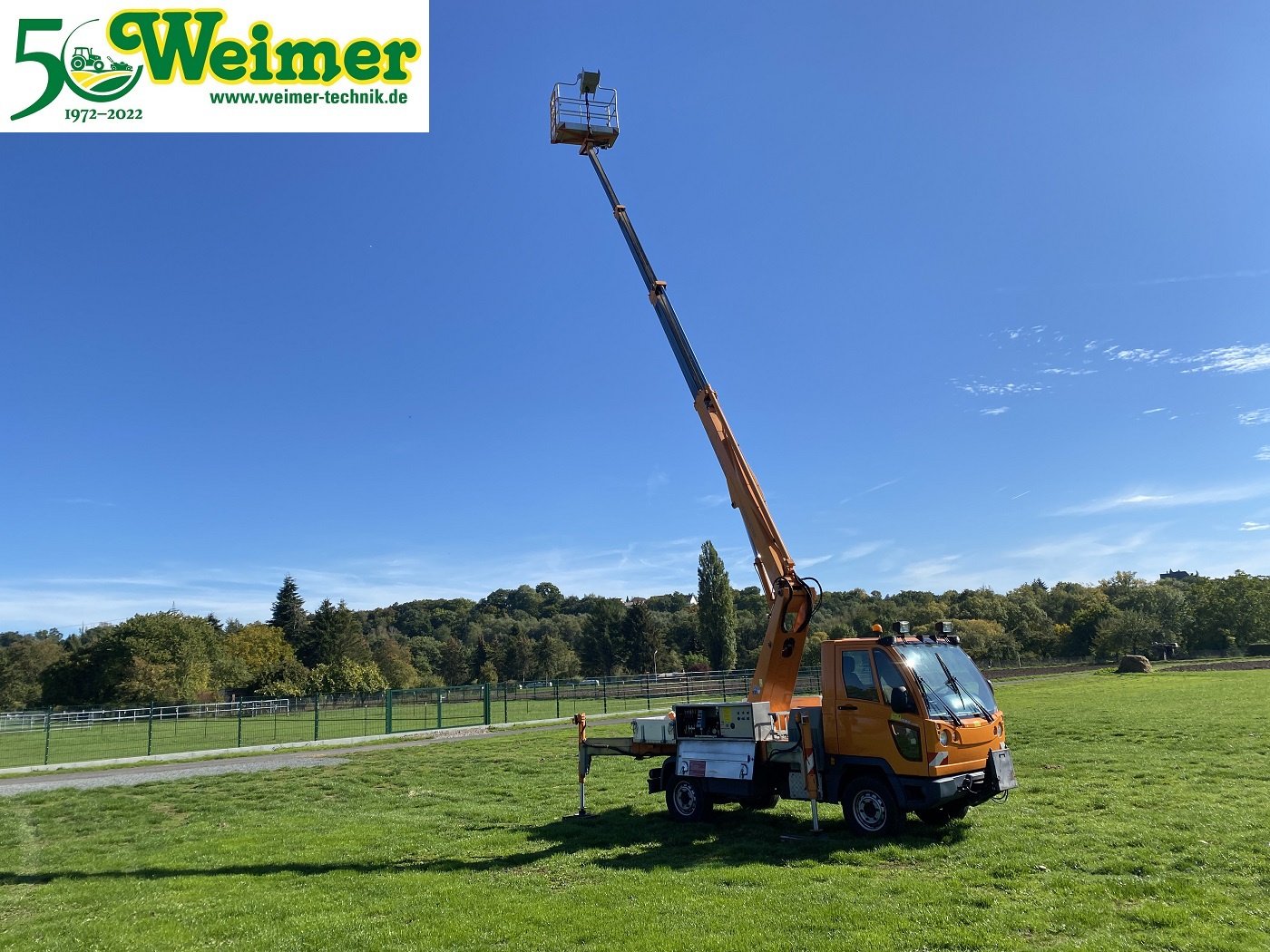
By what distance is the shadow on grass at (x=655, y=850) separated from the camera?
9234 mm

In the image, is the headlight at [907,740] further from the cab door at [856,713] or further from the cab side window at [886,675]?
the cab side window at [886,675]

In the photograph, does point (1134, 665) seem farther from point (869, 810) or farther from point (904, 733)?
point (904, 733)

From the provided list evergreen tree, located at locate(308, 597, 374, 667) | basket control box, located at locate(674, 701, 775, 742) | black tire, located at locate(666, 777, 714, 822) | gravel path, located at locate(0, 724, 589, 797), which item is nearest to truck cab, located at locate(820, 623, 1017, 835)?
basket control box, located at locate(674, 701, 775, 742)

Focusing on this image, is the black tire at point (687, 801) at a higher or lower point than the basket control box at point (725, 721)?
lower

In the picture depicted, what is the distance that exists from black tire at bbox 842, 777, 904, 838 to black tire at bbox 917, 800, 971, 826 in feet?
2.84

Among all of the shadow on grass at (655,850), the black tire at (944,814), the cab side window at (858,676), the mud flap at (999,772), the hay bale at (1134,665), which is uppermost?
the cab side window at (858,676)

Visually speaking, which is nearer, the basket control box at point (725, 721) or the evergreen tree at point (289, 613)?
the basket control box at point (725, 721)

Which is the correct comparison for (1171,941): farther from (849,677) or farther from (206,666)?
(206,666)

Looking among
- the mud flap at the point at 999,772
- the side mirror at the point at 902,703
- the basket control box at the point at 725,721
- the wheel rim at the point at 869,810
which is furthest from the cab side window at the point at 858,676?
the mud flap at the point at 999,772

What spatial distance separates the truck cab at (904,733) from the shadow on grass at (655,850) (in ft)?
1.54

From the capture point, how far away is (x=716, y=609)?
85438 mm

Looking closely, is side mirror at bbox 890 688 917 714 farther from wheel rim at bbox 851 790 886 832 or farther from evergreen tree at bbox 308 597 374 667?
evergreen tree at bbox 308 597 374 667

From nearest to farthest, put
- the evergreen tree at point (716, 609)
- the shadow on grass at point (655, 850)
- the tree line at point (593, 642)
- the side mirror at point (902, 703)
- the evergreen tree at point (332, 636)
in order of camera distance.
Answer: the shadow on grass at point (655, 850), the side mirror at point (902, 703), the tree line at point (593, 642), the evergreen tree at point (716, 609), the evergreen tree at point (332, 636)

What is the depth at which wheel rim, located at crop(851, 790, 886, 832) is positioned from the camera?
31.8ft
